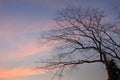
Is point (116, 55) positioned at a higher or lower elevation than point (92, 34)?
lower

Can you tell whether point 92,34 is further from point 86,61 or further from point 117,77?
point 117,77

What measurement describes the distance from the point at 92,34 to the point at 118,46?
2.40 m

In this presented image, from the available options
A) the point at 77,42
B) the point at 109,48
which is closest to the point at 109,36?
the point at 109,48

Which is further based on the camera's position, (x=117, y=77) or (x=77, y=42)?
(x=117, y=77)

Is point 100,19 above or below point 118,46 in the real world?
above

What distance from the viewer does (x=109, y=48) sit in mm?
26844

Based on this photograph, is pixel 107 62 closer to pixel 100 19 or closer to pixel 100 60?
pixel 100 60

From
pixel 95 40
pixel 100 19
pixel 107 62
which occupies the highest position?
pixel 100 19

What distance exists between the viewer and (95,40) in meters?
26.8

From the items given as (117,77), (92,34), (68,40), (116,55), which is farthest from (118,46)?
(117,77)

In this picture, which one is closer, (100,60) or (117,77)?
(100,60)

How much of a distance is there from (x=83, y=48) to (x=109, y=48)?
7.18ft

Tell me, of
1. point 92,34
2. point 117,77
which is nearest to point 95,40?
point 92,34

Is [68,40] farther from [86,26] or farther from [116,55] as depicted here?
[116,55]
